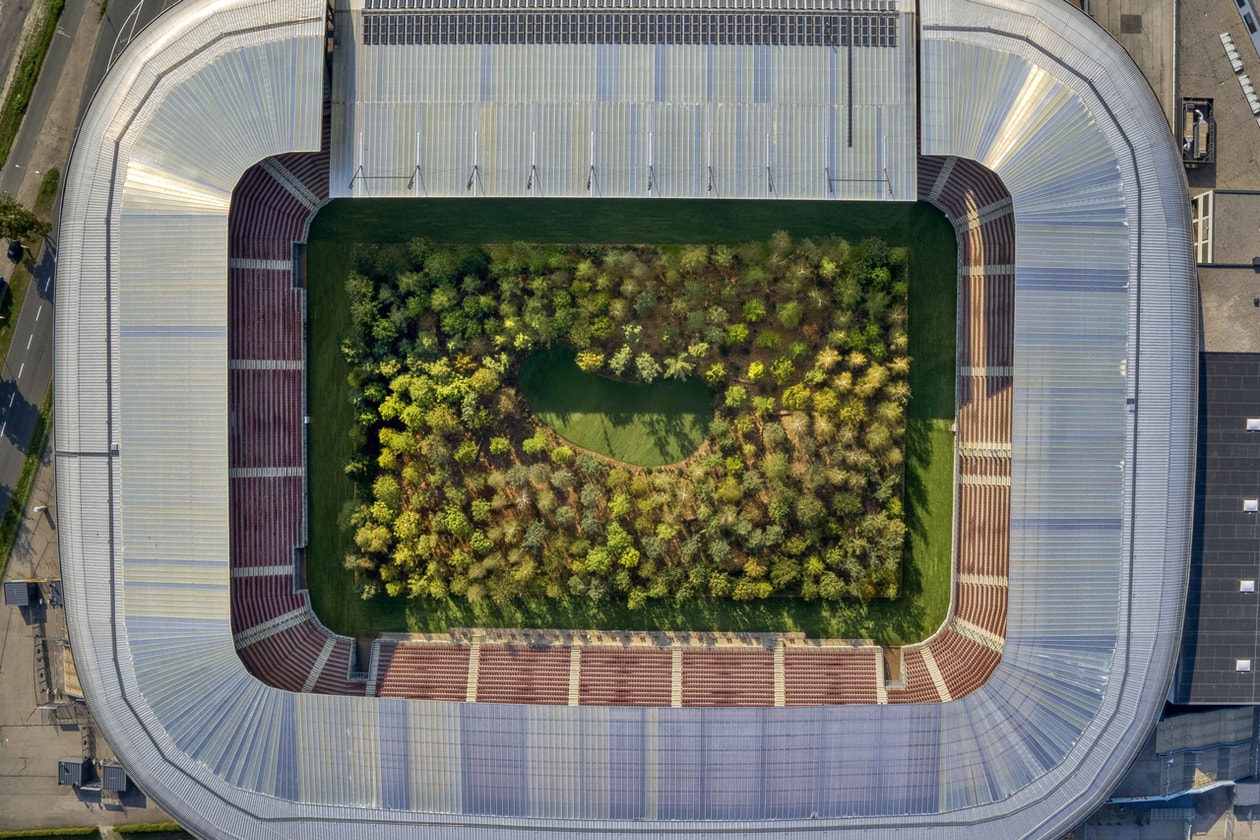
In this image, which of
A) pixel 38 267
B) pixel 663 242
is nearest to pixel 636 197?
pixel 663 242

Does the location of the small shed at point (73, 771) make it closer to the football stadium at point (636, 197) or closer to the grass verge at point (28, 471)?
the football stadium at point (636, 197)

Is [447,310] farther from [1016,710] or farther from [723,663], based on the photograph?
[1016,710]

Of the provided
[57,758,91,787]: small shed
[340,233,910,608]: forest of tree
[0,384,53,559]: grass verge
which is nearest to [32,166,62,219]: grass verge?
[0,384,53,559]: grass verge

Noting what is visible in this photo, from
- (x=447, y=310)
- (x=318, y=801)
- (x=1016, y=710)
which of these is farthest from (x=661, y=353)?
(x=318, y=801)

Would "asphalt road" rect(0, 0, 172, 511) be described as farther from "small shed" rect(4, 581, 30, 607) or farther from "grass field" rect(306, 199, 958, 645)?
"grass field" rect(306, 199, 958, 645)

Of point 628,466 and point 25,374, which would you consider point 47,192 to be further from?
point 628,466

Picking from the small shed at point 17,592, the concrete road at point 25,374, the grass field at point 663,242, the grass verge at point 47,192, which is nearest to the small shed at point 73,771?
the small shed at point 17,592
